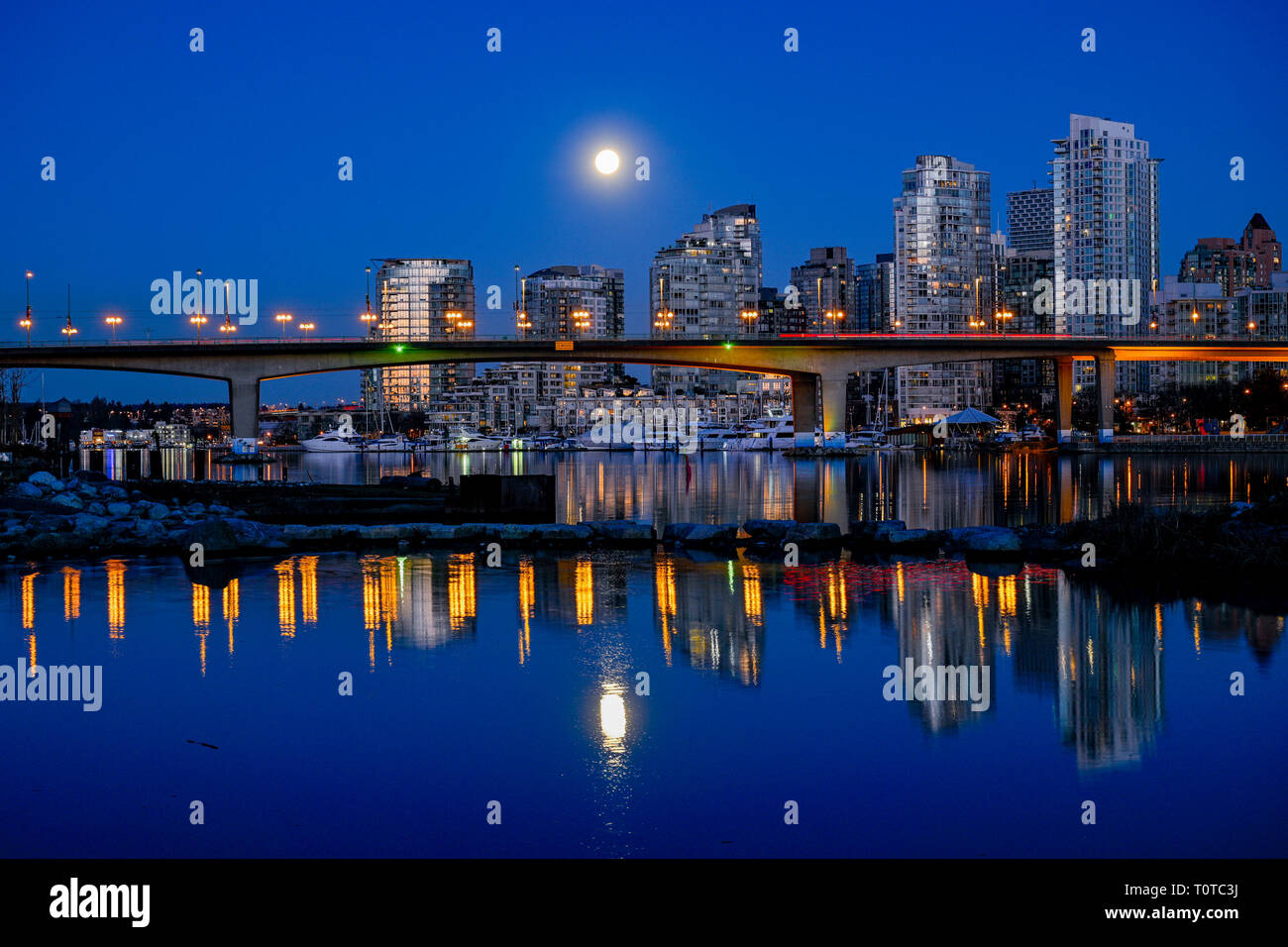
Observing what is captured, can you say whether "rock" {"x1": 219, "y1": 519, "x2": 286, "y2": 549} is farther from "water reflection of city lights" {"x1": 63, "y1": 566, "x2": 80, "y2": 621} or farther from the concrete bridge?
the concrete bridge

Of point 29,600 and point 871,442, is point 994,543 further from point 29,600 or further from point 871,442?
point 871,442

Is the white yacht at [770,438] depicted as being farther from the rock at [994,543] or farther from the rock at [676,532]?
the rock at [994,543]

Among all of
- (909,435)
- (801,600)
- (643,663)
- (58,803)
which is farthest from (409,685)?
(909,435)

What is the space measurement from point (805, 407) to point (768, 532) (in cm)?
8627

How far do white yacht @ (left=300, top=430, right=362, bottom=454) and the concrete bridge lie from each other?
6679cm

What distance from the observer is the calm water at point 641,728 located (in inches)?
313

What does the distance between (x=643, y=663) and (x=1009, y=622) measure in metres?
4.97

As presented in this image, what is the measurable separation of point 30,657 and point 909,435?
453ft
